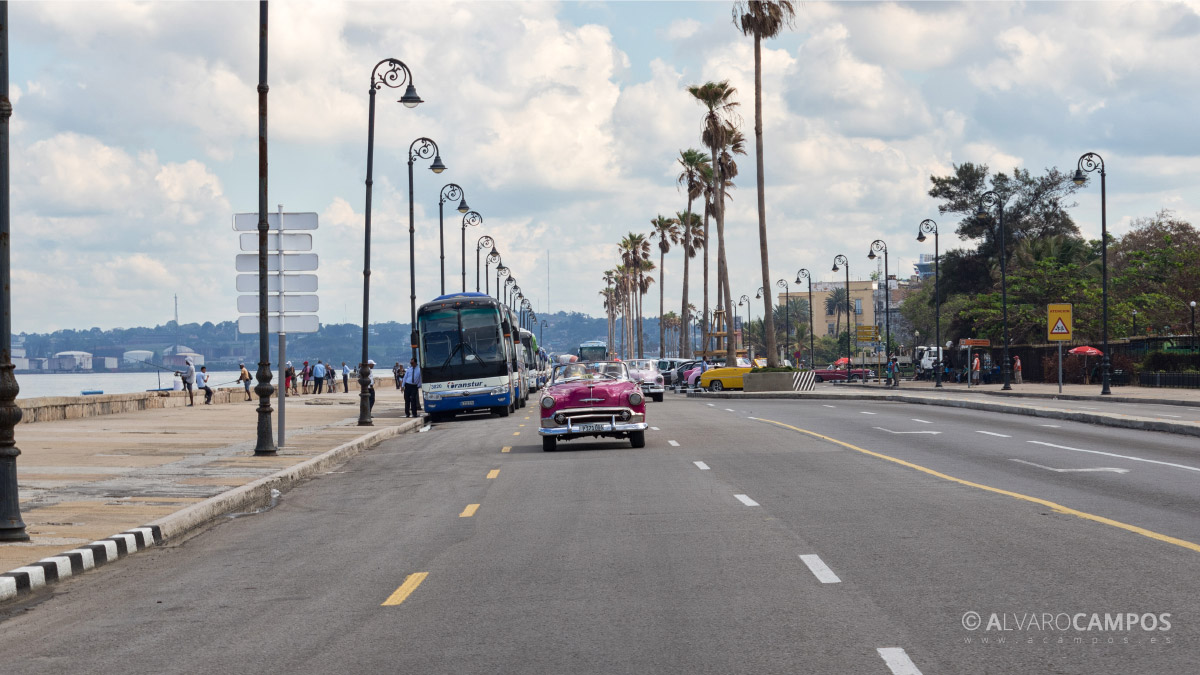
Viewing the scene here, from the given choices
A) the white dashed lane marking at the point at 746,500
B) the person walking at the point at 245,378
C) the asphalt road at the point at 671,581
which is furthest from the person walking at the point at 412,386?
the white dashed lane marking at the point at 746,500

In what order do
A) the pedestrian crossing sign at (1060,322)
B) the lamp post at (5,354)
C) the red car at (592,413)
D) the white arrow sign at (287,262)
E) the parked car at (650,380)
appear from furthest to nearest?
the parked car at (650,380)
the pedestrian crossing sign at (1060,322)
the white arrow sign at (287,262)
the red car at (592,413)
the lamp post at (5,354)

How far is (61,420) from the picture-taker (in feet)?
118

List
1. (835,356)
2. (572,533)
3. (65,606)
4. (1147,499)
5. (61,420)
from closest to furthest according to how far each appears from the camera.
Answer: (65,606)
(572,533)
(1147,499)
(61,420)
(835,356)

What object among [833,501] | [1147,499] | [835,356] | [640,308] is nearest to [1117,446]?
[1147,499]

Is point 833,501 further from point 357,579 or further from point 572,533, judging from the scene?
point 357,579

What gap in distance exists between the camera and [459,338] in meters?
39.9

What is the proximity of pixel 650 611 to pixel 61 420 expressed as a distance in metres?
31.9

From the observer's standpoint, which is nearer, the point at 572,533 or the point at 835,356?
the point at 572,533

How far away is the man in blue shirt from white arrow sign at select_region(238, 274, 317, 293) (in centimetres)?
1626

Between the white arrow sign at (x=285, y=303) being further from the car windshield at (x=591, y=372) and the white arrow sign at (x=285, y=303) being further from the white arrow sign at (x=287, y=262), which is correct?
the car windshield at (x=591, y=372)

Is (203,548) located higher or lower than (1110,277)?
lower

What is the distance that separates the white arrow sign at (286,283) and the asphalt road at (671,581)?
20.8 feet

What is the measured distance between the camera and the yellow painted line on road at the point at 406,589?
28.7 feet

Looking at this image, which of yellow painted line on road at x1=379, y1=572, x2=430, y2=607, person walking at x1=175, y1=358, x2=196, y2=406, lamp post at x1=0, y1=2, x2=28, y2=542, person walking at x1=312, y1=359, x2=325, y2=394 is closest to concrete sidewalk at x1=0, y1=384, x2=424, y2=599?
lamp post at x1=0, y1=2, x2=28, y2=542
